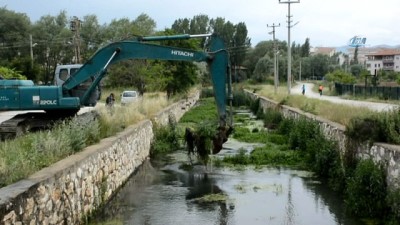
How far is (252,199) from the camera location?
1267 cm

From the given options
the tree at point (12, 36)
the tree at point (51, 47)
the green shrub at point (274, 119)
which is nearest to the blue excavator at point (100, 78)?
the green shrub at point (274, 119)

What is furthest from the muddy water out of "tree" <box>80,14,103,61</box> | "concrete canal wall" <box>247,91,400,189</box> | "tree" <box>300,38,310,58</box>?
"tree" <box>300,38,310,58</box>

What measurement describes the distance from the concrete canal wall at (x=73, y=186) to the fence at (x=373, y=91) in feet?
102

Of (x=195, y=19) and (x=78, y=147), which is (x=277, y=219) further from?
(x=195, y=19)

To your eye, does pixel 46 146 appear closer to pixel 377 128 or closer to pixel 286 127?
pixel 377 128

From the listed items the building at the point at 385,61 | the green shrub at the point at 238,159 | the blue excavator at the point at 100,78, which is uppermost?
the building at the point at 385,61

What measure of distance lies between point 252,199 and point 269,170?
4333mm

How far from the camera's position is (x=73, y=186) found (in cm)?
941

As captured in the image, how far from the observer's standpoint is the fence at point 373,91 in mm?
41987

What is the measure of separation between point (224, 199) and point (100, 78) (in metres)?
6.13

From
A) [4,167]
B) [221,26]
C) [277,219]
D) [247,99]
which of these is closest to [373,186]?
[277,219]

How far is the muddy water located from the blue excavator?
1.82m

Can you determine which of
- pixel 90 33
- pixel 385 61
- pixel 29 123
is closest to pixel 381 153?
pixel 29 123

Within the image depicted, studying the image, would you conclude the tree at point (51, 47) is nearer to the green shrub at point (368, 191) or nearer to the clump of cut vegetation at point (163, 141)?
the clump of cut vegetation at point (163, 141)
